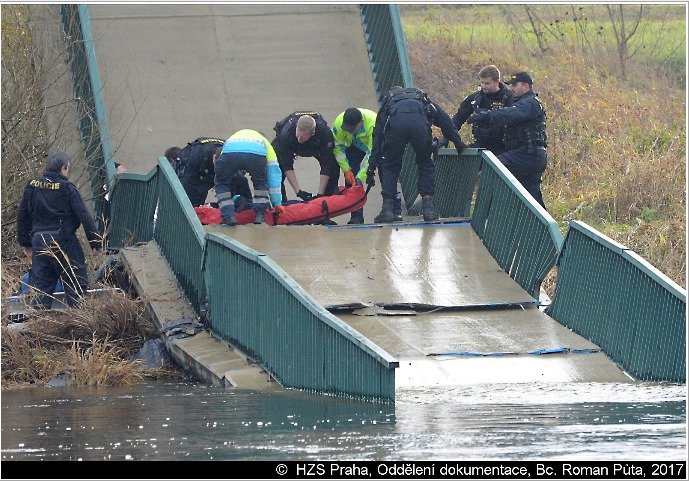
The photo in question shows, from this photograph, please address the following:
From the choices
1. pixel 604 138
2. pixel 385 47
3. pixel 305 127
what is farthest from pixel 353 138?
pixel 604 138

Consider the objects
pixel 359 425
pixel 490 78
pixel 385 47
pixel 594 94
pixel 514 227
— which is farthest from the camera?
pixel 594 94

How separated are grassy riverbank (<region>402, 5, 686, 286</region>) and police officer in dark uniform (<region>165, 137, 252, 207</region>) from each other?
19.3 feet

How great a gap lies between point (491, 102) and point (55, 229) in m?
4.90

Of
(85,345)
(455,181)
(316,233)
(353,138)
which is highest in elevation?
(353,138)

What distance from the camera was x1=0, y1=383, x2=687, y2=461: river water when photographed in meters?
7.61

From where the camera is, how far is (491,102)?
47.4 ft

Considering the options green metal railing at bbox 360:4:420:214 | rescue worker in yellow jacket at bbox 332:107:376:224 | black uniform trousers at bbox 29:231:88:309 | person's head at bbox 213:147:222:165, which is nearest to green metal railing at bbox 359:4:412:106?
green metal railing at bbox 360:4:420:214

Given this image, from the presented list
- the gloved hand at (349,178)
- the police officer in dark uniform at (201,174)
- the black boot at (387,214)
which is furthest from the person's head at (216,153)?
the black boot at (387,214)

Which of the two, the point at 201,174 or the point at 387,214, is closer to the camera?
the point at 387,214

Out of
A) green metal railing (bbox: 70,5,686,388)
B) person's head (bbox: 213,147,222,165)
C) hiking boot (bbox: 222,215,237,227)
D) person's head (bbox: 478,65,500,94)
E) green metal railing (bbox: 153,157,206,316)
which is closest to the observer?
green metal railing (bbox: 70,5,686,388)

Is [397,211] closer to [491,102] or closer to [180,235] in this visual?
[491,102]

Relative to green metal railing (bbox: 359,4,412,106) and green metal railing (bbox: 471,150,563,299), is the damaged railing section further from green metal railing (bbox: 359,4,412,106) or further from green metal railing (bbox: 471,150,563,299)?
green metal railing (bbox: 359,4,412,106)

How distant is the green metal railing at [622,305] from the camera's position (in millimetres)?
10344

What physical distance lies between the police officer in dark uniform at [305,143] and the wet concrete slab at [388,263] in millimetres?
1280
